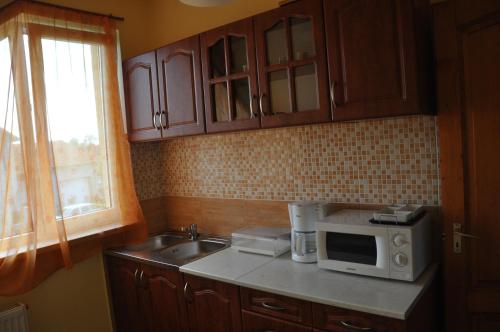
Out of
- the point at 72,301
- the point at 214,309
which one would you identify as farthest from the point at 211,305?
the point at 72,301

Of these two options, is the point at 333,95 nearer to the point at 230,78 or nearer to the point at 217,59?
the point at 230,78

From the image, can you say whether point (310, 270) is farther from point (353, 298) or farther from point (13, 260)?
point (13, 260)

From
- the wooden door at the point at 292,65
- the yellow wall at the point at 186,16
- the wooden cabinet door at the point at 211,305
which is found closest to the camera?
the wooden door at the point at 292,65

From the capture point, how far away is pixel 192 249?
274 centimetres

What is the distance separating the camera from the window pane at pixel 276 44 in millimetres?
1942

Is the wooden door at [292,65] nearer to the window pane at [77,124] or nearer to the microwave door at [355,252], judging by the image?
the microwave door at [355,252]

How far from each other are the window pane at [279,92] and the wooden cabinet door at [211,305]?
920mm

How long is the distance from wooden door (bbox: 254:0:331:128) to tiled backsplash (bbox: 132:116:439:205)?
0.35 metres

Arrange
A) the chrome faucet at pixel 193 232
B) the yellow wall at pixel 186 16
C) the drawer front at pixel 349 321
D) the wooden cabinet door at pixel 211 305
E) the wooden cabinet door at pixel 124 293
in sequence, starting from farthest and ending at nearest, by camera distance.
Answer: the chrome faucet at pixel 193 232
the wooden cabinet door at pixel 124 293
the yellow wall at pixel 186 16
the wooden cabinet door at pixel 211 305
the drawer front at pixel 349 321

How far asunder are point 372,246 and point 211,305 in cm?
88

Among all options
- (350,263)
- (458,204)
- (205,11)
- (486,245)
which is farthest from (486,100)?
(205,11)

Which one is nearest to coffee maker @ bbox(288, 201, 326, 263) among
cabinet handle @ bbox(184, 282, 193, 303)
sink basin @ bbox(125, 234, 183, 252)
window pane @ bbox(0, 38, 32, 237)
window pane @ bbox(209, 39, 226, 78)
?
cabinet handle @ bbox(184, 282, 193, 303)

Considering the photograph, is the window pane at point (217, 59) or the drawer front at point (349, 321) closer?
the drawer front at point (349, 321)

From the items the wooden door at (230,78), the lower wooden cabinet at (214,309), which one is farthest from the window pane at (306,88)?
the lower wooden cabinet at (214,309)
